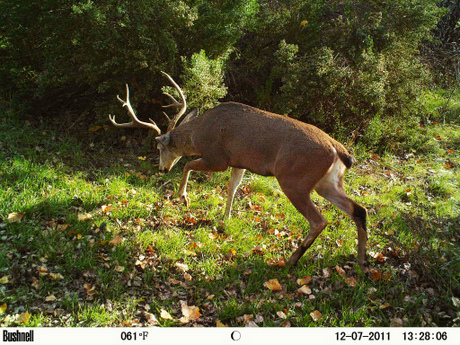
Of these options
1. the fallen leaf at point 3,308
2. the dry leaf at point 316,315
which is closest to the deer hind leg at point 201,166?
the dry leaf at point 316,315

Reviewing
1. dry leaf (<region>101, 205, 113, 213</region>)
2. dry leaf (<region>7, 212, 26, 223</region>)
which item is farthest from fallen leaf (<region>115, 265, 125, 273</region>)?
dry leaf (<region>7, 212, 26, 223</region>)

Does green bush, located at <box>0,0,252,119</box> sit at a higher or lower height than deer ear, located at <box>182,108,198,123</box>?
higher

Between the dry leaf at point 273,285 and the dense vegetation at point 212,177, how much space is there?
0.05 ft

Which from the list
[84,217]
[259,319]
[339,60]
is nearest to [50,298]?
[84,217]

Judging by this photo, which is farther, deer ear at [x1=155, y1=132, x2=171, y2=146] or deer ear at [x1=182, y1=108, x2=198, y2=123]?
deer ear at [x1=182, y1=108, x2=198, y2=123]

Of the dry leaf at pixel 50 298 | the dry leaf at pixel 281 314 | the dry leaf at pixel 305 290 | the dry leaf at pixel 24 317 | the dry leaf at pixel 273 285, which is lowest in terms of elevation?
the dry leaf at pixel 50 298

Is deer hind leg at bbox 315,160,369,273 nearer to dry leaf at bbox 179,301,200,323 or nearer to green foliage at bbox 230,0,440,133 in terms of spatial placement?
dry leaf at bbox 179,301,200,323

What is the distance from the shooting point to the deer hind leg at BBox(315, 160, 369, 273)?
414 cm

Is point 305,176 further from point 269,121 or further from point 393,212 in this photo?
point 393,212

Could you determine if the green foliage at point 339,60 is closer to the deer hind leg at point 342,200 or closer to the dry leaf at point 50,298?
the deer hind leg at point 342,200

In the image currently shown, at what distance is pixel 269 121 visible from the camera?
439 centimetres

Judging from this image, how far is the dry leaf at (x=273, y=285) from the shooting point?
3886mm

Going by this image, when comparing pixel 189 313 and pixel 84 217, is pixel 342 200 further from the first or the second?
pixel 84 217

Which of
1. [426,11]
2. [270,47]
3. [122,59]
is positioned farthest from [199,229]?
[426,11]
